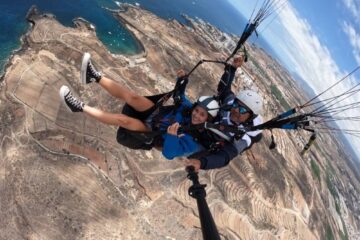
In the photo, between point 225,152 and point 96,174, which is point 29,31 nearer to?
point 96,174

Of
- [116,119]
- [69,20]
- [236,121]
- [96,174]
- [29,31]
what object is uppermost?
[236,121]

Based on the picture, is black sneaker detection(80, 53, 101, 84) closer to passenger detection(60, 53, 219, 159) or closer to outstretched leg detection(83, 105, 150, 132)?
passenger detection(60, 53, 219, 159)

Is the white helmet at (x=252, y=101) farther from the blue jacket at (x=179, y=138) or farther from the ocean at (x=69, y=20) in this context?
the ocean at (x=69, y=20)

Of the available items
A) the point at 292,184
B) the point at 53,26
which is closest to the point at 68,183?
the point at 53,26

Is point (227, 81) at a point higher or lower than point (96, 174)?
higher

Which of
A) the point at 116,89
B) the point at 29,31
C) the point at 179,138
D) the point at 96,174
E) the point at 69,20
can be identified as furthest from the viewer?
the point at 69,20

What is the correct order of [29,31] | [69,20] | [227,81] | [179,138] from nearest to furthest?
[179,138] < [227,81] < [29,31] < [69,20]

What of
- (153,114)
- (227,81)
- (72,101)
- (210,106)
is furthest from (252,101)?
(72,101)

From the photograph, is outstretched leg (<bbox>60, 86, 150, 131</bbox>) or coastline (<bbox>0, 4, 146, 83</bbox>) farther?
coastline (<bbox>0, 4, 146, 83</bbox>)

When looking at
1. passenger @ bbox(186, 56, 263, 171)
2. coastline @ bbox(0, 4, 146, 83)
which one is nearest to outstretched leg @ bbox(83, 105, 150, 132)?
passenger @ bbox(186, 56, 263, 171)

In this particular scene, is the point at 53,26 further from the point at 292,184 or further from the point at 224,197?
the point at 292,184
